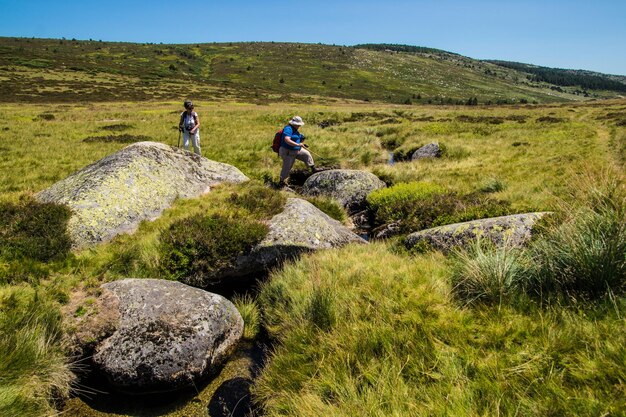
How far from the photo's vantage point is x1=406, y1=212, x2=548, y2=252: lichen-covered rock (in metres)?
6.73

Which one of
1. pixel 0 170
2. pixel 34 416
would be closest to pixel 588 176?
pixel 34 416

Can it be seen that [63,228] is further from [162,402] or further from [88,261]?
[162,402]

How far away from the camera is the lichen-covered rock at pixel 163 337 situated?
531 cm

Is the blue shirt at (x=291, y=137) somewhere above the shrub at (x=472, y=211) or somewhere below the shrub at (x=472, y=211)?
above

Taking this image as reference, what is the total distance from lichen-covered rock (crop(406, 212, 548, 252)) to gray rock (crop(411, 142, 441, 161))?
1531cm

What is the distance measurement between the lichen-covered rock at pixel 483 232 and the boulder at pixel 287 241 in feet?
7.23

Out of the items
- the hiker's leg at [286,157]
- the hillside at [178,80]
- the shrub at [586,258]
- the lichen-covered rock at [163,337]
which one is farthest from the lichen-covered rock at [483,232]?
the hillside at [178,80]

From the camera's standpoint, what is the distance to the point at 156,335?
18.4 feet

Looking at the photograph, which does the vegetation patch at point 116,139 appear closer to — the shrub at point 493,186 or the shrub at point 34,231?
the shrub at point 34,231

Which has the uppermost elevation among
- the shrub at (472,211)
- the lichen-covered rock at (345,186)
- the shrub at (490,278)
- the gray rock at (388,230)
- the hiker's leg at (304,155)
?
the hiker's leg at (304,155)

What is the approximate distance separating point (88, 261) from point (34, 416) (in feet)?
13.4

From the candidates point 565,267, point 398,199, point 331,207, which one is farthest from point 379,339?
point 398,199

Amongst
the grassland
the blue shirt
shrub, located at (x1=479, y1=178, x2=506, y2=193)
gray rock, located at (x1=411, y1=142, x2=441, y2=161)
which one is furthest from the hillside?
the grassland

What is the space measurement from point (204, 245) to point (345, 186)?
7.29 m
